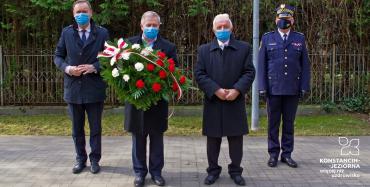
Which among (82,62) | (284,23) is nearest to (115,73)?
(82,62)

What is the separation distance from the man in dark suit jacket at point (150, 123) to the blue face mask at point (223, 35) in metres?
0.55

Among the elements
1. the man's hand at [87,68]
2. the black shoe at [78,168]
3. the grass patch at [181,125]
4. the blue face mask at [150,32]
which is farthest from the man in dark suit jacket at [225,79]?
the grass patch at [181,125]

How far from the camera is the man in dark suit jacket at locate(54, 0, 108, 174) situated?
5.73 meters

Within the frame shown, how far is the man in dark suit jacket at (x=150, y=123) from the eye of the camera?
5281 millimetres

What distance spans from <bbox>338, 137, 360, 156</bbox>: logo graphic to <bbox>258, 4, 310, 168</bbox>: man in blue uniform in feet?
4.57

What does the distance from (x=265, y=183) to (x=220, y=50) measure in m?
1.67

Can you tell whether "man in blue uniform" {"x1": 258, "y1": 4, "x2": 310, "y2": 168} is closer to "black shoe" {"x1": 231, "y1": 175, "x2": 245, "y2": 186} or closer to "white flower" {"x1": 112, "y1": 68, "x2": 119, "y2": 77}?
"black shoe" {"x1": 231, "y1": 175, "x2": 245, "y2": 186}

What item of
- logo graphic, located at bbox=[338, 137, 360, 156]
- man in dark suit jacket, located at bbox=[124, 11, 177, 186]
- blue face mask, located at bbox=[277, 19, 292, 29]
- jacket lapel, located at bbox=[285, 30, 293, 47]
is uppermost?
blue face mask, located at bbox=[277, 19, 292, 29]

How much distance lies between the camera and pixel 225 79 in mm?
5367

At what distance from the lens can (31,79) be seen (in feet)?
35.6

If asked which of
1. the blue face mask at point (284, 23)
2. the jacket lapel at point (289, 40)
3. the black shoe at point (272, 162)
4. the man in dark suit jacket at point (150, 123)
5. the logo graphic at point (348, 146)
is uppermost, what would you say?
the blue face mask at point (284, 23)

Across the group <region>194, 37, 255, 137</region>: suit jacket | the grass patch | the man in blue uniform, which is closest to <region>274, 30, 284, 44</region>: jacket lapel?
the man in blue uniform

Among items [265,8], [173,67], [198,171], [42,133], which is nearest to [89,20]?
[173,67]

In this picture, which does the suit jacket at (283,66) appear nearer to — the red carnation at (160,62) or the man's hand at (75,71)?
the red carnation at (160,62)
